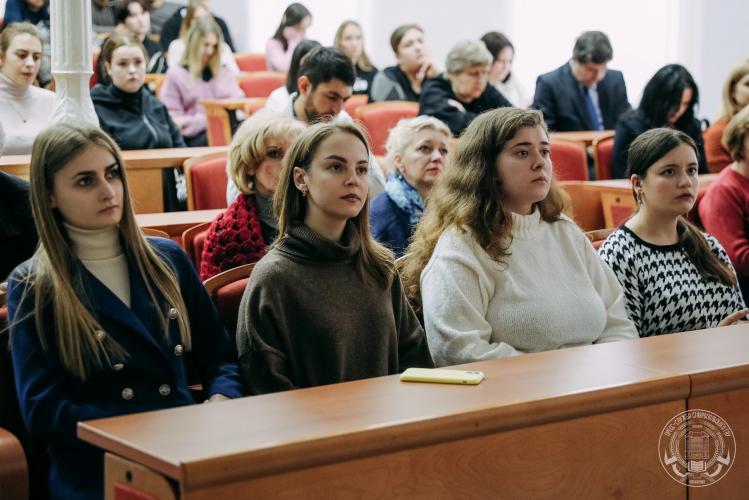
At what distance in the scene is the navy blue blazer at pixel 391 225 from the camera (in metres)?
3.37

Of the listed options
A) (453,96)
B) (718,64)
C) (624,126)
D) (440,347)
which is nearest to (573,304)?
(440,347)

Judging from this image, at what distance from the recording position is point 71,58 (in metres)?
3.22

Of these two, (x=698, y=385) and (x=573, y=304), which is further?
(x=573, y=304)

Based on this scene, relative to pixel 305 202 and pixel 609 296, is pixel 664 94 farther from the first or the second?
pixel 305 202

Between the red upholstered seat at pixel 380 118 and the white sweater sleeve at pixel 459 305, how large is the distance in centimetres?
351

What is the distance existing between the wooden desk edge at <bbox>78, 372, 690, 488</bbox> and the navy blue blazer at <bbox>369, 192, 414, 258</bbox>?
155cm

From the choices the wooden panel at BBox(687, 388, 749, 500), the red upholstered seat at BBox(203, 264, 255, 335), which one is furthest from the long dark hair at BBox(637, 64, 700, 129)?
the wooden panel at BBox(687, 388, 749, 500)

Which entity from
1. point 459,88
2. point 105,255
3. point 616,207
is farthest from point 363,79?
point 105,255

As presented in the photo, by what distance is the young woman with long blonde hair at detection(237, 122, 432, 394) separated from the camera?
218 centimetres

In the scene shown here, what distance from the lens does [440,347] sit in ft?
7.89

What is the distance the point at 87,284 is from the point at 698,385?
3.63 ft

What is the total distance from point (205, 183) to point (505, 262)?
187cm

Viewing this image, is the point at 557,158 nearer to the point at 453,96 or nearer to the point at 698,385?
the point at 453,96

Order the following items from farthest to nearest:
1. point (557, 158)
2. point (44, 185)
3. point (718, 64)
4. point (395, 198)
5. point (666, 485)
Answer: point (718, 64), point (557, 158), point (395, 198), point (44, 185), point (666, 485)
